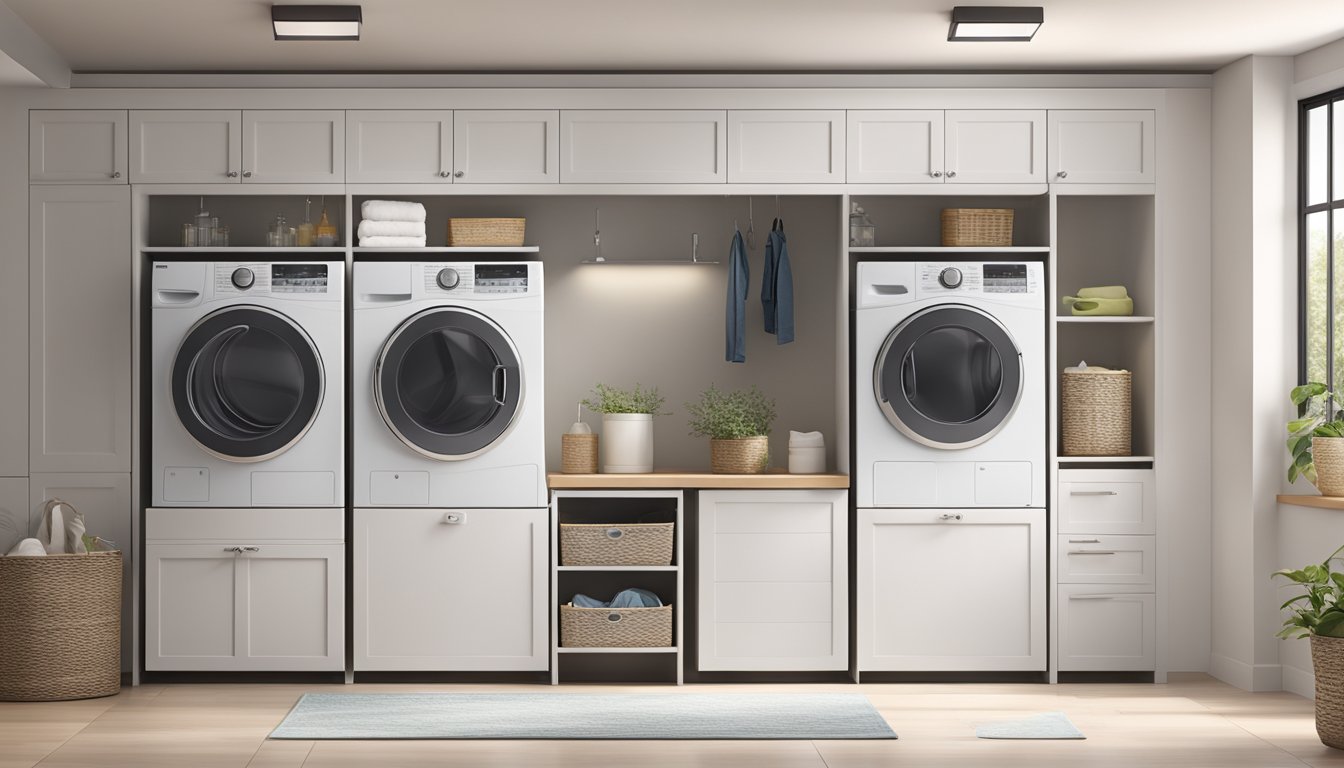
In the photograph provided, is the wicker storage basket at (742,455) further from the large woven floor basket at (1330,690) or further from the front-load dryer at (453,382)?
the large woven floor basket at (1330,690)

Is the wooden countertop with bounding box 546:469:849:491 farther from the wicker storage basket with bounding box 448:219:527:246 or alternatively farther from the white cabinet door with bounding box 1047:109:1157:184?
the white cabinet door with bounding box 1047:109:1157:184

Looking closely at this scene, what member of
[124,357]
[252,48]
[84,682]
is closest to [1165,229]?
[252,48]

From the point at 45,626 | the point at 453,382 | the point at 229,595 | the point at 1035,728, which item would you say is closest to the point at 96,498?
the point at 45,626

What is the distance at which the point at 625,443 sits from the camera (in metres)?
4.94

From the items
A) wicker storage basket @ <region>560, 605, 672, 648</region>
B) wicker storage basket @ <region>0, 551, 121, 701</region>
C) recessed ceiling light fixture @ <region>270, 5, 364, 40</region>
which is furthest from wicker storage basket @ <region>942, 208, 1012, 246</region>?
wicker storage basket @ <region>0, 551, 121, 701</region>

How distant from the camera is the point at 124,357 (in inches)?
189

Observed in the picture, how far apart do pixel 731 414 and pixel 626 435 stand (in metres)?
0.43

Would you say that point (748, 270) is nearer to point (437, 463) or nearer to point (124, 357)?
point (437, 463)

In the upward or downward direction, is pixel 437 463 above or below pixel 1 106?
below

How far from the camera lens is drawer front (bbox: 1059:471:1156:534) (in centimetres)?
488

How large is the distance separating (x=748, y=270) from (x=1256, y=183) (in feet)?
6.50

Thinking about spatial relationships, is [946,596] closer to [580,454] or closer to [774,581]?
[774,581]

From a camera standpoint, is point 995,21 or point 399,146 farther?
point 399,146

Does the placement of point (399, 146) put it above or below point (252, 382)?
above
